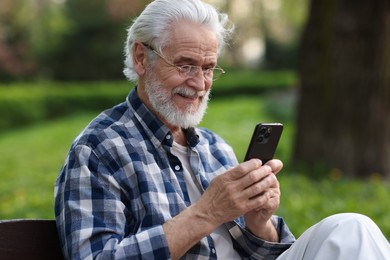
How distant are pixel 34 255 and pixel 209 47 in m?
0.90

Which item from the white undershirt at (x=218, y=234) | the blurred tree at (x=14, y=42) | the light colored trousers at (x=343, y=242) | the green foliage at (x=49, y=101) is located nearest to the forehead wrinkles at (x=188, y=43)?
the white undershirt at (x=218, y=234)

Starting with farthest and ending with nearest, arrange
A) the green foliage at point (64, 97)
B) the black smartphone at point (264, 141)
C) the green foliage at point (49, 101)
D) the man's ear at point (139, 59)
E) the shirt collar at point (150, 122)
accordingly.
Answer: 1. the green foliage at point (64, 97)
2. the green foliage at point (49, 101)
3. the man's ear at point (139, 59)
4. the shirt collar at point (150, 122)
5. the black smartphone at point (264, 141)

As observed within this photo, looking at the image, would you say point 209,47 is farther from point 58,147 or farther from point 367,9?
point 58,147

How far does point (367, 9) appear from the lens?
718 cm

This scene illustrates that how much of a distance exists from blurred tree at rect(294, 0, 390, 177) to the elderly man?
4726 mm

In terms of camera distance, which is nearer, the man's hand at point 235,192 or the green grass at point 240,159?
the man's hand at point 235,192

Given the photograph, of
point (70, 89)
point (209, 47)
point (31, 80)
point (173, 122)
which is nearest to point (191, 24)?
point (209, 47)

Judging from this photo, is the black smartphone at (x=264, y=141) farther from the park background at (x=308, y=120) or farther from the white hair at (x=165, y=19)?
the park background at (x=308, y=120)

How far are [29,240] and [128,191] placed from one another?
0.33 metres

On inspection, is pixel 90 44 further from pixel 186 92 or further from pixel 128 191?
pixel 128 191

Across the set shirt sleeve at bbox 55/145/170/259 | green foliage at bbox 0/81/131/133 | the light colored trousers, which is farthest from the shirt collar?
green foliage at bbox 0/81/131/133

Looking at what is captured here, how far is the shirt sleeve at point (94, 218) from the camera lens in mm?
2180

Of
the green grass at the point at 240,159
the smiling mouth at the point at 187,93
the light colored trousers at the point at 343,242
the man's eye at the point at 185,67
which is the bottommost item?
the green grass at the point at 240,159

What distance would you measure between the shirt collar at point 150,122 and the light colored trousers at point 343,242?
556 mm
